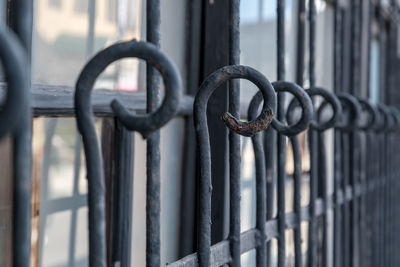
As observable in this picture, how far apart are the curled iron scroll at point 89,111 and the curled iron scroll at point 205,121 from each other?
5.1 inches

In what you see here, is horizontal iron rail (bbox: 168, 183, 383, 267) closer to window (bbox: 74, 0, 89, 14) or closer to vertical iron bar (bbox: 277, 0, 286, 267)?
vertical iron bar (bbox: 277, 0, 286, 267)

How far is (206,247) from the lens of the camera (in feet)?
2.01

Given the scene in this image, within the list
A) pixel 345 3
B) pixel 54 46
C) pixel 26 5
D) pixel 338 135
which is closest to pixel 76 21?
pixel 54 46

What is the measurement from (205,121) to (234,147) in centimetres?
12

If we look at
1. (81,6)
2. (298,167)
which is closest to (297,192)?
(298,167)

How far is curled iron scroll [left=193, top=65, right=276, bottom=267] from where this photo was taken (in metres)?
0.49

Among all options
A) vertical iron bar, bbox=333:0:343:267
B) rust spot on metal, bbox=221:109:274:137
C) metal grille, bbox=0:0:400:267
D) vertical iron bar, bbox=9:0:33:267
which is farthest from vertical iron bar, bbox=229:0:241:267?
vertical iron bar, bbox=333:0:343:267

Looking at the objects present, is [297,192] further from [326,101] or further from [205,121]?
[205,121]

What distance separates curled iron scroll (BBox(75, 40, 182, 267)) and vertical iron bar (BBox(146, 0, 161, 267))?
9 centimetres

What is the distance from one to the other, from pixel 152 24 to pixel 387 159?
164cm

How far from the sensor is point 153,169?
509mm

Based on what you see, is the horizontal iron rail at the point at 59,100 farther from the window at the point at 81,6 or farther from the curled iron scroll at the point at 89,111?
the curled iron scroll at the point at 89,111

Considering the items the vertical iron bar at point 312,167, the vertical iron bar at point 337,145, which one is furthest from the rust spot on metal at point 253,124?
the vertical iron bar at point 337,145

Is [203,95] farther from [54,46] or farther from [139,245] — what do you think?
[139,245]
